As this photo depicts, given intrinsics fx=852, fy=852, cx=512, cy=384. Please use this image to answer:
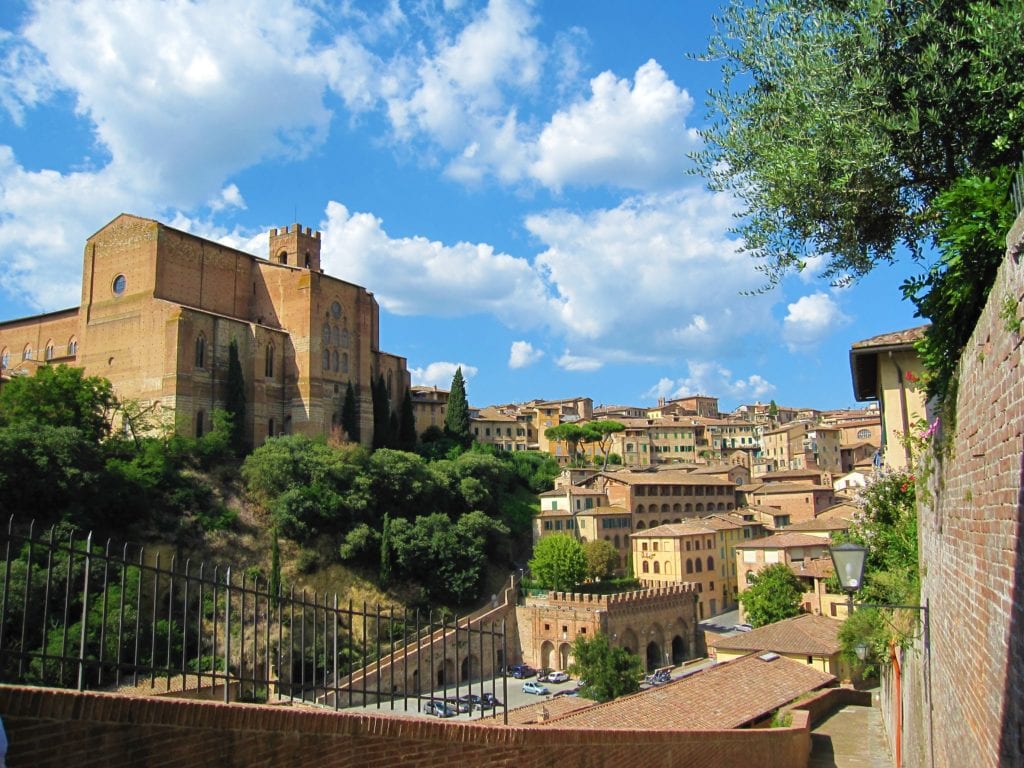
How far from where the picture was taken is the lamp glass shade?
8734 mm

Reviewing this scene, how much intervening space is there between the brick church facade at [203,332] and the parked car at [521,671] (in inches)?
771

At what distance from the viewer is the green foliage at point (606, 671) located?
36.2 m

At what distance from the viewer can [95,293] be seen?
174 ft

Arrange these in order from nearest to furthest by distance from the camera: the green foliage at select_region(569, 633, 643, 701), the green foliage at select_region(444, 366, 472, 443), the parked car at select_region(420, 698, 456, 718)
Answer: the parked car at select_region(420, 698, 456, 718), the green foliage at select_region(569, 633, 643, 701), the green foliage at select_region(444, 366, 472, 443)

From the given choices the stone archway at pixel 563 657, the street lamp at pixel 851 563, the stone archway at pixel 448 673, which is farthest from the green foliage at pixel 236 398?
the street lamp at pixel 851 563

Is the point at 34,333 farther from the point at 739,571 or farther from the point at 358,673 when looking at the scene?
the point at 739,571

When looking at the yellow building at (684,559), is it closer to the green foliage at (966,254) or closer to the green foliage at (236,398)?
the green foliage at (236,398)

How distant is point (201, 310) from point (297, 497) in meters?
15.1

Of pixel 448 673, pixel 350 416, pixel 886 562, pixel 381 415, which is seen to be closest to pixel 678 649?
pixel 448 673

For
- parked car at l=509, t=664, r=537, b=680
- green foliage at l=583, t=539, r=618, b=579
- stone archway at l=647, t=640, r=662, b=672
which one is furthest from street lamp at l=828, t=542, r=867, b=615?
green foliage at l=583, t=539, r=618, b=579

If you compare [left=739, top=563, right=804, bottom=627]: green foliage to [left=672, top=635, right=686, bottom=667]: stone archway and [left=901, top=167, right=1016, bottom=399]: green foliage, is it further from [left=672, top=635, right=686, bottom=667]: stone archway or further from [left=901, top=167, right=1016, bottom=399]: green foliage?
[left=901, top=167, right=1016, bottom=399]: green foliage

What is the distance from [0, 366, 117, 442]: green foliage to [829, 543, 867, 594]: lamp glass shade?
126ft

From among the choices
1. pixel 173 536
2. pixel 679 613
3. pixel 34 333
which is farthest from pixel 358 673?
pixel 34 333

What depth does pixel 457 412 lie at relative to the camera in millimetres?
68625
